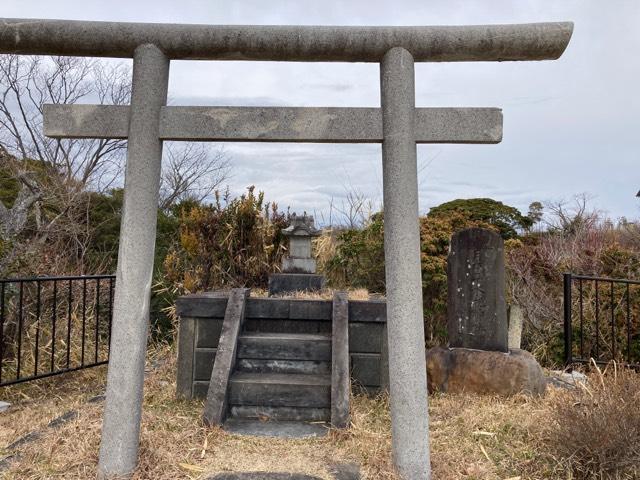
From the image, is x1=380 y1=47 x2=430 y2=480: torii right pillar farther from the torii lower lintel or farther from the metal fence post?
the metal fence post

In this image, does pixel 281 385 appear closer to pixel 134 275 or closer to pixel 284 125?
pixel 134 275

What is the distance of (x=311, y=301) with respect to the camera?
16.9ft

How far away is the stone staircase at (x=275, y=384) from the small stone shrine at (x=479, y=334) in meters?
1.34

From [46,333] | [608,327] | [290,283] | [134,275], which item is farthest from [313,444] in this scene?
[608,327]

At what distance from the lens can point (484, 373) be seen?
193 inches

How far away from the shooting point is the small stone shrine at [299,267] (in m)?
6.36

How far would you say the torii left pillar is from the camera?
312cm

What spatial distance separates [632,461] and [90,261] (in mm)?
10903

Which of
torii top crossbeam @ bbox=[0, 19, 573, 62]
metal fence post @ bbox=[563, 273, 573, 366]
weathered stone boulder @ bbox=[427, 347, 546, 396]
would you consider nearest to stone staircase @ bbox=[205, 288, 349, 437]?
weathered stone boulder @ bbox=[427, 347, 546, 396]

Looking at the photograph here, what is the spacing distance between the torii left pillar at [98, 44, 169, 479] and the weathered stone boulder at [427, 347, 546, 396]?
10.6 feet

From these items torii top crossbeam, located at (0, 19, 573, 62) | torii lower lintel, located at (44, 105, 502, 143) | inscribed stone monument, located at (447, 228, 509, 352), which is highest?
torii top crossbeam, located at (0, 19, 573, 62)

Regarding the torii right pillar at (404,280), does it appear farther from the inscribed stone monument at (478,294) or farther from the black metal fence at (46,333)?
the black metal fence at (46,333)

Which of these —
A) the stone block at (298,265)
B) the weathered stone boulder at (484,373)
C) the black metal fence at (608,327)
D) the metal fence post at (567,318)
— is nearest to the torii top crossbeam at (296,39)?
the weathered stone boulder at (484,373)

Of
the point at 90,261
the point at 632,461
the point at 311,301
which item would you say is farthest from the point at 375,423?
the point at 90,261
